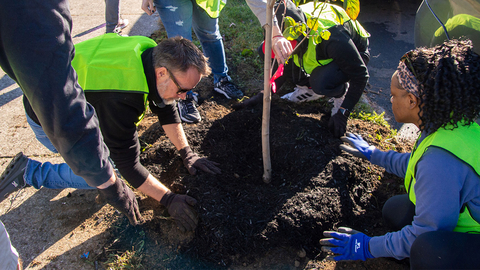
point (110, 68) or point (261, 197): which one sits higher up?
point (110, 68)

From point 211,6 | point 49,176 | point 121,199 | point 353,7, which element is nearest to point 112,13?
point 211,6

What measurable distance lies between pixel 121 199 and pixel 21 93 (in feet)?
8.79

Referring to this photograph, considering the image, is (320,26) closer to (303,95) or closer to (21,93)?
(303,95)

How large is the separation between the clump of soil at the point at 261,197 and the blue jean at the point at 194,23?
818mm

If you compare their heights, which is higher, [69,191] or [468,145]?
[468,145]

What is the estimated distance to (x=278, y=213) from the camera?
188cm

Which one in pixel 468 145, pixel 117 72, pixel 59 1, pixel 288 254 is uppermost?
pixel 59 1

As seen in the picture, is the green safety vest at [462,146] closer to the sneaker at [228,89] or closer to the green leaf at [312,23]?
the green leaf at [312,23]

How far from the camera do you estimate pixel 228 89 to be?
3244 millimetres

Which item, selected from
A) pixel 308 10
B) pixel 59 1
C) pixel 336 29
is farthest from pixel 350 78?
pixel 59 1

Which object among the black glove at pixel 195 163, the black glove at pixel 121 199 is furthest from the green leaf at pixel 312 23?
the black glove at pixel 121 199

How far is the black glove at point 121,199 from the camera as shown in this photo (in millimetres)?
1584

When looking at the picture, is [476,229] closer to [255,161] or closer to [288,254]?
[288,254]

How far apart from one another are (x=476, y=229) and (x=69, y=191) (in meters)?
2.77
